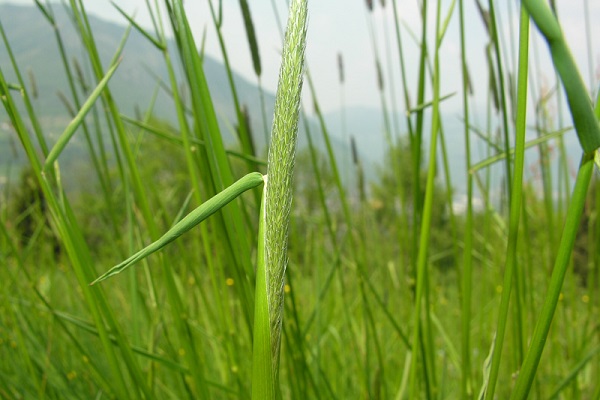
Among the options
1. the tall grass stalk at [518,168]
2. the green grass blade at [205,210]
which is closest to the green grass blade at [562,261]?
the tall grass stalk at [518,168]

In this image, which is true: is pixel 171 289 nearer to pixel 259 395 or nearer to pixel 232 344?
pixel 232 344

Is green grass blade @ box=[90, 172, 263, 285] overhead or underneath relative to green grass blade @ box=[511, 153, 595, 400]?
overhead

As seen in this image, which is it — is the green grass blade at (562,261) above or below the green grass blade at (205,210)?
below

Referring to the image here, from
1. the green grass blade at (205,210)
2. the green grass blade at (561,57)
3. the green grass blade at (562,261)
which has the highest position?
the green grass blade at (561,57)

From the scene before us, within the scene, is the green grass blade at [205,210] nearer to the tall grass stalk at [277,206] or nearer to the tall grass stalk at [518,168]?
the tall grass stalk at [277,206]

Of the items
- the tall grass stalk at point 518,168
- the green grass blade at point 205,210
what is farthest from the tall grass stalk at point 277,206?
the tall grass stalk at point 518,168

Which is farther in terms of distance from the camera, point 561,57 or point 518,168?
point 518,168

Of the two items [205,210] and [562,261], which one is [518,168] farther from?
[205,210]

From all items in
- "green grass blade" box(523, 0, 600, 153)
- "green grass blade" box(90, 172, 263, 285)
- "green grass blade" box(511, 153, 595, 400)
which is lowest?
"green grass blade" box(511, 153, 595, 400)

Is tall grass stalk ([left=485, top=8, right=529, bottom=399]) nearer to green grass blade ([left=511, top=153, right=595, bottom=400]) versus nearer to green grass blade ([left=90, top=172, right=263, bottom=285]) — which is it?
green grass blade ([left=511, top=153, right=595, bottom=400])

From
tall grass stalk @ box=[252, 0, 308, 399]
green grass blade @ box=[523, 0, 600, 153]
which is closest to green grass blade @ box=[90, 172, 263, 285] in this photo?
tall grass stalk @ box=[252, 0, 308, 399]

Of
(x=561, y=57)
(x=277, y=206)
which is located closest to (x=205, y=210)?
(x=277, y=206)

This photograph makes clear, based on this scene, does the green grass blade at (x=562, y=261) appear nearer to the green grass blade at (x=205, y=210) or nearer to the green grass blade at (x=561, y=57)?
the green grass blade at (x=561, y=57)
